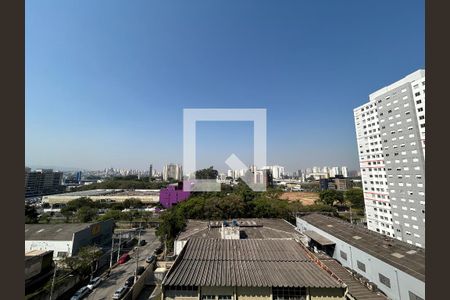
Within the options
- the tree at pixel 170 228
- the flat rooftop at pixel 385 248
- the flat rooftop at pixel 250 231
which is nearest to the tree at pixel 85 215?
the tree at pixel 170 228

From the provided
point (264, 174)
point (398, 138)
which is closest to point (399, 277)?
point (398, 138)

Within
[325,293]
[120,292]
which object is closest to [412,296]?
[325,293]

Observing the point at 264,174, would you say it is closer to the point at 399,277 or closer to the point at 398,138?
the point at 398,138

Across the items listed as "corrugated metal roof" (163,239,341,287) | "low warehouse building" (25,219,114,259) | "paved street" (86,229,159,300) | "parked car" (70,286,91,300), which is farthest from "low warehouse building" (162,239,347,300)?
"low warehouse building" (25,219,114,259)

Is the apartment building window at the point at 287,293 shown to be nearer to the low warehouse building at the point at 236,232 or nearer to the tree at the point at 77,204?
the low warehouse building at the point at 236,232

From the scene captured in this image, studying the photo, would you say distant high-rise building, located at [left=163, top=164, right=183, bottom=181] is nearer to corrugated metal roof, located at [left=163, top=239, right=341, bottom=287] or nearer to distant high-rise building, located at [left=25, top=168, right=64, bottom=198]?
distant high-rise building, located at [left=25, top=168, right=64, bottom=198]

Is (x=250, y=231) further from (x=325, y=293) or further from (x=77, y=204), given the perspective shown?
(x=77, y=204)
